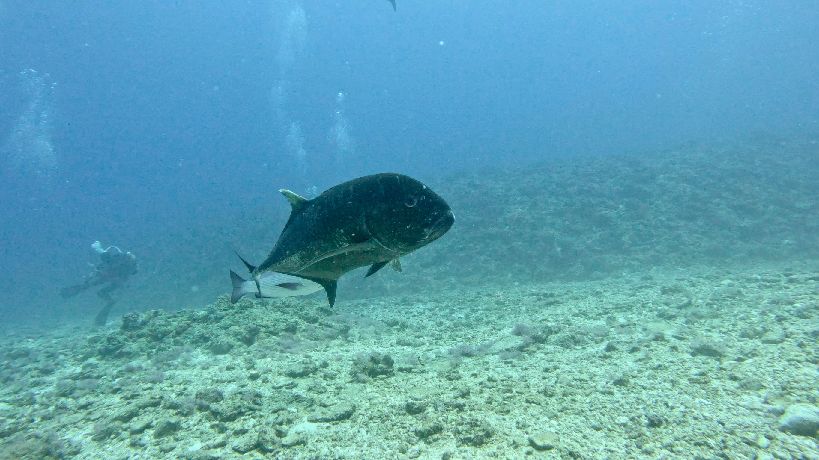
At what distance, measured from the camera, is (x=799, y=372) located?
15.8 feet

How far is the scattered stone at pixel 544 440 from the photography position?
3.71 meters

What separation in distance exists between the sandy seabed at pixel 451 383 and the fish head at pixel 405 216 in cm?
267

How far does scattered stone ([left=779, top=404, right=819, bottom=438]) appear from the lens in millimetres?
3598

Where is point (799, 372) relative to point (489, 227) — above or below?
below

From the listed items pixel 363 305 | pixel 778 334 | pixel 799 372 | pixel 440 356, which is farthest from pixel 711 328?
pixel 363 305

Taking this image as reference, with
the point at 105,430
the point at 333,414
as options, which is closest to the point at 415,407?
the point at 333,414

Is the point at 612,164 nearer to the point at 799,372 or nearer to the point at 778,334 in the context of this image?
the point at 778,334

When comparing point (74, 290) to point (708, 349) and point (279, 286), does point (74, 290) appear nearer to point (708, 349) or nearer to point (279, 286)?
point (279, 286)

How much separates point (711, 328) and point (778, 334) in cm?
91

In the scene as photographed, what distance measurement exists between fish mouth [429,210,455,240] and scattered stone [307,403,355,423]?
3325 millimetres

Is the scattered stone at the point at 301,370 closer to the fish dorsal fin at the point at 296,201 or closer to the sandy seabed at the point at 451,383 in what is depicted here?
the sandy seabed at the point at 451,383

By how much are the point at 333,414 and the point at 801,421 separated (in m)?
4.78

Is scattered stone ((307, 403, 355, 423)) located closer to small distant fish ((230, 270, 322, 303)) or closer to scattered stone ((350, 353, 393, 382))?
scattered stone ((350, 353, 393, 382))

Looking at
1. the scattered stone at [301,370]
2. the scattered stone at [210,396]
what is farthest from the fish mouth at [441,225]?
the scattered stone at [301,370]
